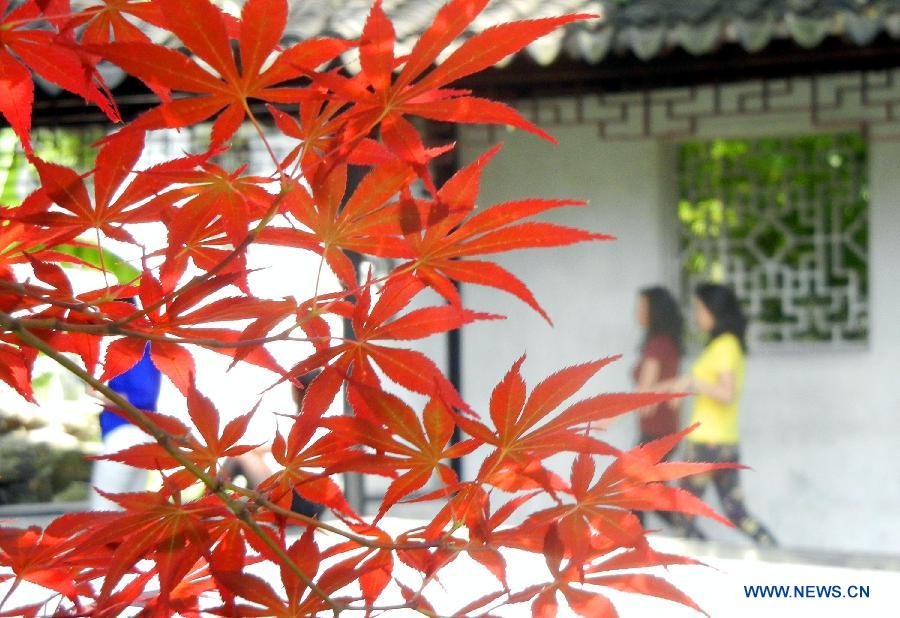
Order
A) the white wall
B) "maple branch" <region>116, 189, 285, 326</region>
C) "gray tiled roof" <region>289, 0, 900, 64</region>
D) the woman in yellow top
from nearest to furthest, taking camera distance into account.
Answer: "maple branch" <region>116, 189, 285, 326</region> → "gray tiled roof" <region>289, 0, 900, 64</region> → the woman in yellow top → the white wall

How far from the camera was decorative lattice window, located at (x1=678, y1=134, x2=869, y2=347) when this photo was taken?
382 cm

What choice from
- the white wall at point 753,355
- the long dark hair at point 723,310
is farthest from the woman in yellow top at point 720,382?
the white wall at point 753,355

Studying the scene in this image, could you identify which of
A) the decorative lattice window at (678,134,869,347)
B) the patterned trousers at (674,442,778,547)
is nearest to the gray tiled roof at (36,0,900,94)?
the decorative lattice window at (678,134,869,347)

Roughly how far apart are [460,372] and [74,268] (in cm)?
155

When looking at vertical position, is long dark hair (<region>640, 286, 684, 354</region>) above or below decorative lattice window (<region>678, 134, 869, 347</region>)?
below

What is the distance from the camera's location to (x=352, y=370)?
63 centimetres

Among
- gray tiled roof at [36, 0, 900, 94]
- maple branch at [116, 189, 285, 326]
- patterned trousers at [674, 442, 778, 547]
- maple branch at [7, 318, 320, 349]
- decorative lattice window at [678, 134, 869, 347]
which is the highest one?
gray tiled roof at [36, 0, 900, 94]

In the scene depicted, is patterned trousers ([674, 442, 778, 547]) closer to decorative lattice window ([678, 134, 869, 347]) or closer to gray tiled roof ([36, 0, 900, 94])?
decorative lattice window ([678, 134, 869, 347])

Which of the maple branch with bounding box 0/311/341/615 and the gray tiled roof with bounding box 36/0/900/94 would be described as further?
the gray tiled roof with bounding box 36/0/900/94

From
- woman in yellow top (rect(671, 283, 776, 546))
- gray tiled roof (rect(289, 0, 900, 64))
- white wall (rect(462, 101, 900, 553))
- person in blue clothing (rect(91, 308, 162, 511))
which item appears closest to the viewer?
person in blue clothing (rect(91, 308, 162, 511))

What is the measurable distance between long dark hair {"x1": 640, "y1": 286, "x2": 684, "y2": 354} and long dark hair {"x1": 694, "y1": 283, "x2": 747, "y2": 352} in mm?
109

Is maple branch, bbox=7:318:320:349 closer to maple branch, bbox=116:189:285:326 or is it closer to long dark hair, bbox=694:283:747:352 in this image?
maple branch, bbox=116:189:285:326

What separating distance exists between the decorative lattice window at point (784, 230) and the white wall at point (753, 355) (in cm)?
7

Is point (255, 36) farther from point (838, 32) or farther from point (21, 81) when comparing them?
point (838, 32)
